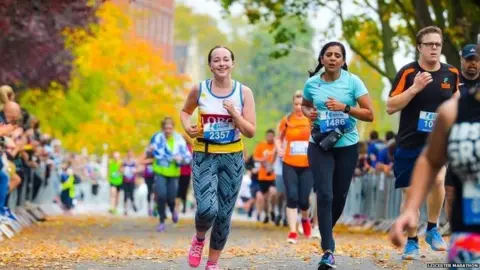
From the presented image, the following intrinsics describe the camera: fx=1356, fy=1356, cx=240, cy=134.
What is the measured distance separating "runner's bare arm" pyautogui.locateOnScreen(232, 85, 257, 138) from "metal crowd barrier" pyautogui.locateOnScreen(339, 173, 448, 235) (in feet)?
31.8

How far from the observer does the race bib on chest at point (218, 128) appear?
10.7 m

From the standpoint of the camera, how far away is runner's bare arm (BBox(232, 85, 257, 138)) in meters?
10.5

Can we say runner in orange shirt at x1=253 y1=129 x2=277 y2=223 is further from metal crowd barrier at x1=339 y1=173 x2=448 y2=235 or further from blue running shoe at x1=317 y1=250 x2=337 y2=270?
blue running shoe at x1=317 y1=250 x2=337 y2=270

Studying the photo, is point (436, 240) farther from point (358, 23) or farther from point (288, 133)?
point (358, 23)

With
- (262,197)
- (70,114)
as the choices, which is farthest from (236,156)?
(70,114)

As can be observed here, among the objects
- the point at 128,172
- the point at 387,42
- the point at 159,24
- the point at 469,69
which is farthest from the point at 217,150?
the point at 159,24

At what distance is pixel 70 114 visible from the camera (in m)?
56.4

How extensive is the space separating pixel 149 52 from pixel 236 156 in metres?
67.3

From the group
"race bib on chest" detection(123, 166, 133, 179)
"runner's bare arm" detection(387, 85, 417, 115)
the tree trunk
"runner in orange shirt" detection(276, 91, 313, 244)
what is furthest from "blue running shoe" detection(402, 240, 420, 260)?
"race bib on chest" detection(123, 166, 133, 179)

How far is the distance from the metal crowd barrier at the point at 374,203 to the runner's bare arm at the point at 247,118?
31.8 feet

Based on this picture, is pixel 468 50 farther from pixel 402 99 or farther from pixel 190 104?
pixel 190 104

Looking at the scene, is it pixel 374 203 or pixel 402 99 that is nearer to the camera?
pixel 402 99

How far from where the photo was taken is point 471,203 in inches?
227

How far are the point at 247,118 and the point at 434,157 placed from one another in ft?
16.4
